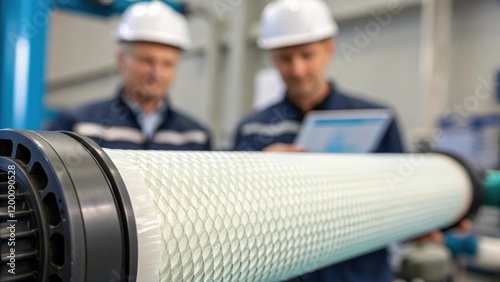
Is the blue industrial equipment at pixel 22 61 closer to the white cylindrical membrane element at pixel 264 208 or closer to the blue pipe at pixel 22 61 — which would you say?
the blue pipe at pixel 22 61

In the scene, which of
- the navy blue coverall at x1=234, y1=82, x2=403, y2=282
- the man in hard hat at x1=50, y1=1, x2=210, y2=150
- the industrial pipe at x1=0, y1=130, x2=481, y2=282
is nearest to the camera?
the industrial pipe at x1=0, y1=130, x2=481, y2=282

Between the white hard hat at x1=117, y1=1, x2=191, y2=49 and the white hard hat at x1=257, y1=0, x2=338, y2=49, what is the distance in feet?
1.17

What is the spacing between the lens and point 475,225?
184cm

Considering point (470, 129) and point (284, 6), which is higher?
point (284, 6)

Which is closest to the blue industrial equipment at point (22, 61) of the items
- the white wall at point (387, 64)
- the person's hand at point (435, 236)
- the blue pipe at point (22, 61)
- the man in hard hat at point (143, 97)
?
the blue pipe at point (22, 61)

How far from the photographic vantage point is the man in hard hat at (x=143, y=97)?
1.44 metres

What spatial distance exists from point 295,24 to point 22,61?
0.82 m

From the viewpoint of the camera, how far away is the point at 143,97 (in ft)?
5.01

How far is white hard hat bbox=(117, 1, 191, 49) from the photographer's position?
58.8 inches

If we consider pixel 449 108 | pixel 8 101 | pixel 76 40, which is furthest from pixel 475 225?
pixel 76 40

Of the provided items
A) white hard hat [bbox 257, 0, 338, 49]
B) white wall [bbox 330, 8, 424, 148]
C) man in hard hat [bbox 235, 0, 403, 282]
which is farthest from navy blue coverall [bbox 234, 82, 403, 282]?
white wall [bbox 330, 8, 424, 148]

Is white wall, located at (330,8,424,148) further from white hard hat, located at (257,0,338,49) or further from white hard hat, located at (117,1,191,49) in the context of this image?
white hard hat, located at (117,1,191,49)

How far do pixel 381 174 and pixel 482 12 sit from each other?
1730 millimetres

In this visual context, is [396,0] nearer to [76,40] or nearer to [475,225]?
[475,225]
